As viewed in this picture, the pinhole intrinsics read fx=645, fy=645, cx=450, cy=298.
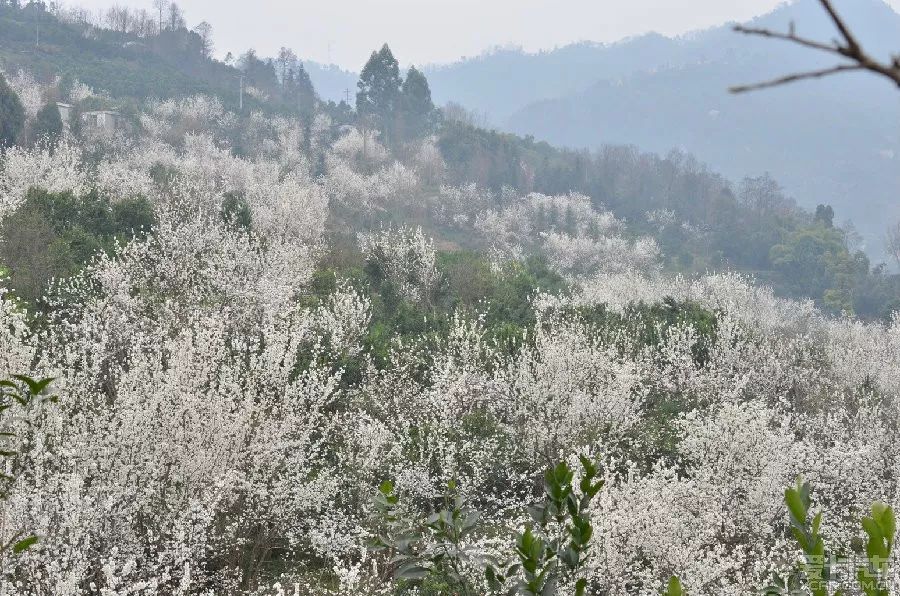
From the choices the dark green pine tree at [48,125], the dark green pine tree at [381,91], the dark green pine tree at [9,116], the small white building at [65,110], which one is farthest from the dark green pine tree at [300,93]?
the dark green pine tree at [9,116]

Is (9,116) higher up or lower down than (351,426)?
higher up

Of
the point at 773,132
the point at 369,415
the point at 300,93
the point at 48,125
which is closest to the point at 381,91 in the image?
the point at 300,93

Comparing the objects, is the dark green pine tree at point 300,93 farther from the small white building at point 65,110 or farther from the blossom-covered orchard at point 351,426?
the blossom-covered orchard at point 351,426

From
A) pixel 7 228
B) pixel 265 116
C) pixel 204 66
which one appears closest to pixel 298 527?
pixel 7 228

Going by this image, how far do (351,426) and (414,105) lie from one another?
59.7 metres

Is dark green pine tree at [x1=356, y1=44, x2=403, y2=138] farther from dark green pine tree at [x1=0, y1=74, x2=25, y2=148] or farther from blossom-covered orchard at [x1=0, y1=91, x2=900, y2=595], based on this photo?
blossom-covered orchard at [x1=0, y1=91, x2=900, y2=595]

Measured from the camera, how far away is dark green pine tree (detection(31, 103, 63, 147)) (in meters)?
35.7

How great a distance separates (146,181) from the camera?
2966cm

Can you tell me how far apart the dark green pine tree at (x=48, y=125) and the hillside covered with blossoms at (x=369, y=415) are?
0.17 m

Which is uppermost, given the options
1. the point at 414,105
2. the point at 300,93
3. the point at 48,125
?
the point at 300,93

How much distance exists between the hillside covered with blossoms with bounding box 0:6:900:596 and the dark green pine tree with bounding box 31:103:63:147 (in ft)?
0.56

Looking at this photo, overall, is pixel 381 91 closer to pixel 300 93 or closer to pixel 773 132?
pixel 300 93

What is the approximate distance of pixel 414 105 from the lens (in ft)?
219

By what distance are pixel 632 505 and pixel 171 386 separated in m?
6.11
